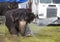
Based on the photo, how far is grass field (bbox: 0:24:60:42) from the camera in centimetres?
85

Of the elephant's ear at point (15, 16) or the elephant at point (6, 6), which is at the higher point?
the elephant at point (6, 6)

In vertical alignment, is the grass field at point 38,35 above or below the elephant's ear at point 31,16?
below

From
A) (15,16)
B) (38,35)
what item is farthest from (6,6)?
(38,35)

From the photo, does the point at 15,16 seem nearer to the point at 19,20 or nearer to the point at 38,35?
the point at 19,20

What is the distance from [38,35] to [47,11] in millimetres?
157

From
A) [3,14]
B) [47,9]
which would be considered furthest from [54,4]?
[3,14]

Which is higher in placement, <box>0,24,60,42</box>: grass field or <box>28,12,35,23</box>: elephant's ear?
<box>28,12,35,23</box>: elephant's ear

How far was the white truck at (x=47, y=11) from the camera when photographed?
3.08 ft

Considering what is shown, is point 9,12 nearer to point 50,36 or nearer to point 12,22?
point 12,22

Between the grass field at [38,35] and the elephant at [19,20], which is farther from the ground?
the elephant at [19,20]

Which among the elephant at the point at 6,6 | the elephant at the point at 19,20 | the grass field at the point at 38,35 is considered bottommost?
the grass field at the point at 38,35

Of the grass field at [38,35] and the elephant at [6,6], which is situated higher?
the elephant at [6,6]

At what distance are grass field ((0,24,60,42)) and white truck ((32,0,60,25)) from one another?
34mm

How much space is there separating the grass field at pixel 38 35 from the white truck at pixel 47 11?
0.03 metres
